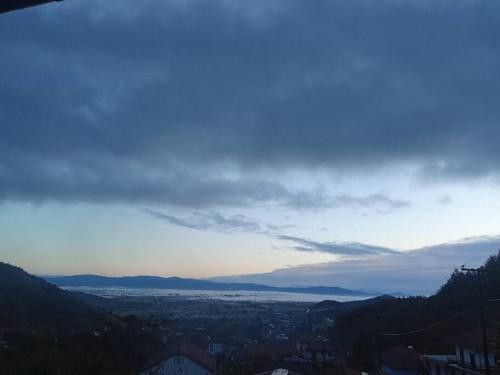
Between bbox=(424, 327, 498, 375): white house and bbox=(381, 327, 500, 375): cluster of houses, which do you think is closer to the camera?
bbox=(381, 327, 500, 375): cluster of houses

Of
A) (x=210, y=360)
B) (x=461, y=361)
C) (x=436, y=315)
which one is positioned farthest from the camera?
(x=436, y=315)

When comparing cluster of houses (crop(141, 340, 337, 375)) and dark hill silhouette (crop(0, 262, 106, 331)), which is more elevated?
dark hill silhouette (crop(0, 262, 106, 331))

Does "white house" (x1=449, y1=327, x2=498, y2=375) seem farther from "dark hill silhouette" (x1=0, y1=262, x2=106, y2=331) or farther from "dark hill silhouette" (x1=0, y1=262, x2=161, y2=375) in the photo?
"dark hill silhouette" (x1=0, y1=262, x2=106, y2=331)

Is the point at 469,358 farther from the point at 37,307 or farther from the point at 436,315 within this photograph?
the point at 37,307

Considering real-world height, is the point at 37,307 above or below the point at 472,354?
above

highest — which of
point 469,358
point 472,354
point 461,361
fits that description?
point 472,354

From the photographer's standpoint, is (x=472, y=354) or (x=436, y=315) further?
(x=436, y=315)

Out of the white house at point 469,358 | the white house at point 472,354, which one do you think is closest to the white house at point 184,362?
the white house at point 469,358

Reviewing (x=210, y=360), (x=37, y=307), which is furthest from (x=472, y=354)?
(x=37, y=307)

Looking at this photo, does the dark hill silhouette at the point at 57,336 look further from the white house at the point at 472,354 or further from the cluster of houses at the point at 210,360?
the white house at the point at 472,354

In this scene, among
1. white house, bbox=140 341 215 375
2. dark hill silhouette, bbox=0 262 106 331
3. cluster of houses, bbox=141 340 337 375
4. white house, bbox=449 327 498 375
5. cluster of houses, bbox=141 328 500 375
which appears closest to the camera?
white house, bbox=449 327 498 375

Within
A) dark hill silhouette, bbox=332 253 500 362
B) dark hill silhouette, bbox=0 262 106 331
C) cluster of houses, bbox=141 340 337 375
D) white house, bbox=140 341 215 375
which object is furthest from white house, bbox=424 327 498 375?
dark hill silhouette, bbox=0 262 106 331

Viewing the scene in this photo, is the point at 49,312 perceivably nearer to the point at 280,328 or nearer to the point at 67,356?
the point at 280,328

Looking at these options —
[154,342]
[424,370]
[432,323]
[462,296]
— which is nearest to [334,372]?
[424,370]
